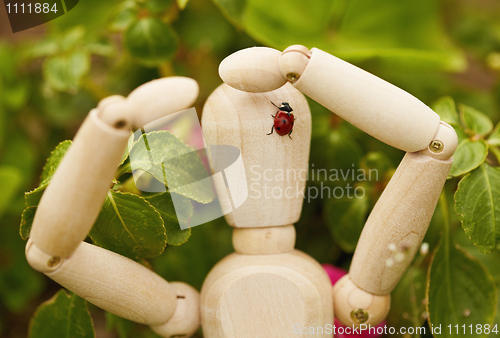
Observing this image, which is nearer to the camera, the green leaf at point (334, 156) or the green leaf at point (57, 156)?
the green leaf at point (57, 156)

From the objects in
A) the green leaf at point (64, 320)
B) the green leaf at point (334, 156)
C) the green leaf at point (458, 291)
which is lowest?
the green leaf at point (64, 320)

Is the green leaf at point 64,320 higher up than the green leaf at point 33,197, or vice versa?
the green leaf at point 33,197

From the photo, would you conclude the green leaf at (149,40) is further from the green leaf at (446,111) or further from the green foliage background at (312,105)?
the green leaf at (446,111)

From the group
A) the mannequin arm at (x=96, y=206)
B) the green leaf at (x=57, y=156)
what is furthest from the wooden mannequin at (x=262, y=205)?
the green leaf at (x=57, y=156)

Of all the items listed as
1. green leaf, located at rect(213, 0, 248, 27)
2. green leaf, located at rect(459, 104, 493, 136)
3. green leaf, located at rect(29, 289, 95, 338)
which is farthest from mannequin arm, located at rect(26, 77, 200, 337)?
green leaf, located at rect(459, 104, 493, 136)

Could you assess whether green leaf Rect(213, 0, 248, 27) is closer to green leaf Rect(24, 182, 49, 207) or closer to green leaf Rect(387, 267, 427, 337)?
green leaf Rect(24, 182, 49, 207)

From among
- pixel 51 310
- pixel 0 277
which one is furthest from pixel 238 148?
pixel 0 277

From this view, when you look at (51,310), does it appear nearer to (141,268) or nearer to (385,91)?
(141,268)

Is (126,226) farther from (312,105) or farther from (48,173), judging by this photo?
(312,105)
